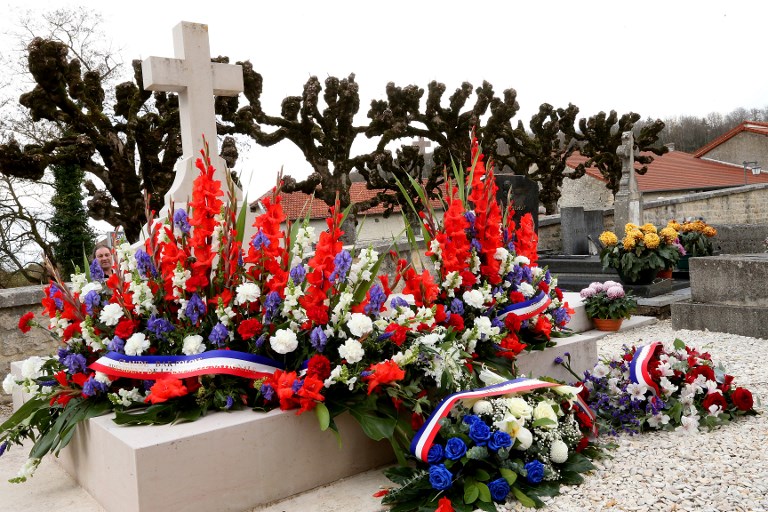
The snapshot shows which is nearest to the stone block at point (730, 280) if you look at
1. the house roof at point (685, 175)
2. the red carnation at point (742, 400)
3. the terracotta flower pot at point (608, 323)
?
the terracotta flower pot at point (608, 323)

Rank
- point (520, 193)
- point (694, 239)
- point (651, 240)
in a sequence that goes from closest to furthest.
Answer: point (651, 240), point (520, 193), point (694, 239)

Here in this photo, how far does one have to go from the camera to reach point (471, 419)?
2.68 m

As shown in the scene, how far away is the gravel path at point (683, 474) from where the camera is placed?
244cm

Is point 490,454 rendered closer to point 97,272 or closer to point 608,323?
point 97,272

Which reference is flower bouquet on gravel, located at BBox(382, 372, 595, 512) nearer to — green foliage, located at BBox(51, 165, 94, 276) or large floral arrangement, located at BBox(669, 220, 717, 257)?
large floral arrangement, located at BBox(669, 220, 717, 257)

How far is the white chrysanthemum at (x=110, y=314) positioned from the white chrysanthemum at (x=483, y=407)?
5.34 feet

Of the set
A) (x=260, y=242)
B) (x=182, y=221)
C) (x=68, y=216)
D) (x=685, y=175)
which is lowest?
(x=260, y=242)

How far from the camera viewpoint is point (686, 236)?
33.4 ft

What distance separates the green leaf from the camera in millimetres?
2500

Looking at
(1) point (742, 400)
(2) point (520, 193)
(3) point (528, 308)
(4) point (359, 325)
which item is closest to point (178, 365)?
(4) point (359, 325)

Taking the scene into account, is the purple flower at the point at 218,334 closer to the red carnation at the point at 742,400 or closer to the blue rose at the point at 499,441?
the blue rose at the point at 499,441

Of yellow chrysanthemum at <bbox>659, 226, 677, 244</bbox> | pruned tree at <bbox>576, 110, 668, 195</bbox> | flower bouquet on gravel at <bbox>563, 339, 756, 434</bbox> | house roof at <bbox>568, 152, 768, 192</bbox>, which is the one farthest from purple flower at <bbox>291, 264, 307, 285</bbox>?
house roof at <bbox>568, 152, 768, 192</bbox>

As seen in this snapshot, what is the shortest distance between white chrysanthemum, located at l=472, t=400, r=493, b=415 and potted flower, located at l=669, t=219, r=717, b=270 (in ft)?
27.0

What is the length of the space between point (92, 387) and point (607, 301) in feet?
16.8
